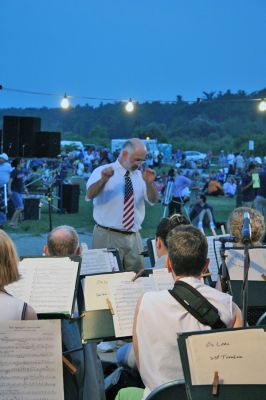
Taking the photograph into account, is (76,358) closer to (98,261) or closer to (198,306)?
(198,306)

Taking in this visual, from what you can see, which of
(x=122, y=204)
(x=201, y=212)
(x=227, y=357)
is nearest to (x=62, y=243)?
(x=227, y=357)

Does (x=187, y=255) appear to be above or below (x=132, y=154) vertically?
below

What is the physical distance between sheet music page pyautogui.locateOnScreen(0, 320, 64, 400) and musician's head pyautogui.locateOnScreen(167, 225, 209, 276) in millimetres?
742

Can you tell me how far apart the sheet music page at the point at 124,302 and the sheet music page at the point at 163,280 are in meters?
0.10

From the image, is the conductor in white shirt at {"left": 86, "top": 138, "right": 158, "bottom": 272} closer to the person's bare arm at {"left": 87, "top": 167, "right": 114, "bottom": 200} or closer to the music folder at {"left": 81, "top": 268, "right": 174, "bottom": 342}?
the person's bare arm at {"left": 87, "top": 167, "right": 114, "bottom": 200}

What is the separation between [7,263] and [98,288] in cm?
83

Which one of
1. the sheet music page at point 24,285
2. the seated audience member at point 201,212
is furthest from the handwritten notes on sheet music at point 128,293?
the seated audience member at point 201,212

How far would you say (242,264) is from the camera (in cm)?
425

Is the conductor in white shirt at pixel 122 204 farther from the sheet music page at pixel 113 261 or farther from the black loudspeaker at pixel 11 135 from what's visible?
the black loudspeaker at pixel 11 135

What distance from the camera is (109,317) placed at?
3748 mm

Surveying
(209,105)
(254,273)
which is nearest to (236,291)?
(254,273)

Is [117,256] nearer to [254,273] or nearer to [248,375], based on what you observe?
[254,273]

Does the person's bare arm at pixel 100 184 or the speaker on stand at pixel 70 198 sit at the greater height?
the person's bare arm at pixel 100 184

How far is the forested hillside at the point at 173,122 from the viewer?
7156 cm
